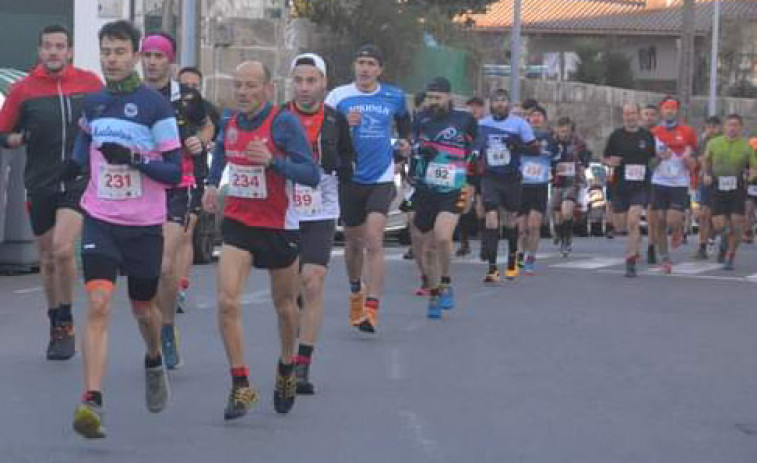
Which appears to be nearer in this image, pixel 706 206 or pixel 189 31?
pixel 706 206

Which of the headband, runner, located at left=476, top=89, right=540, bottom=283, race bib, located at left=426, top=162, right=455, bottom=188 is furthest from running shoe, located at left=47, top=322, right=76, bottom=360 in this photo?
runner, located at left=476, top=89, right=540, bottom=283

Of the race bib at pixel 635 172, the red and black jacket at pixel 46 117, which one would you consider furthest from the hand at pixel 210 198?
the race bib at pixel 635 172

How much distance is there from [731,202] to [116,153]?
14795mm

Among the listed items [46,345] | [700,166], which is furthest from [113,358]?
[700,166]

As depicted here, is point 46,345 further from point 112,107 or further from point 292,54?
point 292,54

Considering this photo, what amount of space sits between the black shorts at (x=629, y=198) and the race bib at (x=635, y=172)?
121mm

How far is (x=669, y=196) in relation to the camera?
21375 mm

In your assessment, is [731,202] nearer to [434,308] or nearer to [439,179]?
[439,179]

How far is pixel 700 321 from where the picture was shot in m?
14.9

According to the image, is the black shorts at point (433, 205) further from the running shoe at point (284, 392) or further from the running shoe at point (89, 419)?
the running shoe at point (89, 419)

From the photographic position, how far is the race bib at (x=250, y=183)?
8969mm

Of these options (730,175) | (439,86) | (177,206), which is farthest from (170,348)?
(730,175)

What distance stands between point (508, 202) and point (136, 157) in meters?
10.3

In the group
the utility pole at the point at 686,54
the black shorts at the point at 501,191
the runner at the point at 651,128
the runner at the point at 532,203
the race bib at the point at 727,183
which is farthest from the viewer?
the utility pole at the point at 686,54
